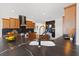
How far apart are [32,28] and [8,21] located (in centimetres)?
39

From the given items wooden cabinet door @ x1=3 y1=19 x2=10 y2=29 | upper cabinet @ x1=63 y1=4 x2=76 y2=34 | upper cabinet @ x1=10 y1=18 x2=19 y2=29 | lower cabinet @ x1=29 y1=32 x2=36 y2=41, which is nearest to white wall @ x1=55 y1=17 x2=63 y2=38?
upper cabinet @ x1=63 y1=4 x2=76 y2=34

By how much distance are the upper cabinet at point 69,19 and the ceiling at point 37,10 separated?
92 mm

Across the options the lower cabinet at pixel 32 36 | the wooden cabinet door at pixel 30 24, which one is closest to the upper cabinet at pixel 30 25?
the wooden cabinet door at pixel 30 24

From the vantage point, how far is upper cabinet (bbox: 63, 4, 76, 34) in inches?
70.5

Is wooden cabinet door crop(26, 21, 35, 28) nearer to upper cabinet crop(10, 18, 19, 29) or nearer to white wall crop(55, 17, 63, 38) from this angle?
upper cabinet crop(10, 18, 19, 29)

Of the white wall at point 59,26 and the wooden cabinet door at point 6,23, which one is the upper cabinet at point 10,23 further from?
the white wall at point 59,26

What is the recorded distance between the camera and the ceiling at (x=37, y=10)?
171 centimetres

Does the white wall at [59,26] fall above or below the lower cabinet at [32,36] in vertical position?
above

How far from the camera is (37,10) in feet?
5.78

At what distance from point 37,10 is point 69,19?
60 cm

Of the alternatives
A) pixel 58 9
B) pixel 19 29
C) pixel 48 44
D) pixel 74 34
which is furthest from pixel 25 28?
pixel 74 34

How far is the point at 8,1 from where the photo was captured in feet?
5.67

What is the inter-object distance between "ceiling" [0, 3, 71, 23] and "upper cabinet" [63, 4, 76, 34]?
0.30 ft

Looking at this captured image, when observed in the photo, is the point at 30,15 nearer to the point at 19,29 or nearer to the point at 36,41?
the point at 19,29
